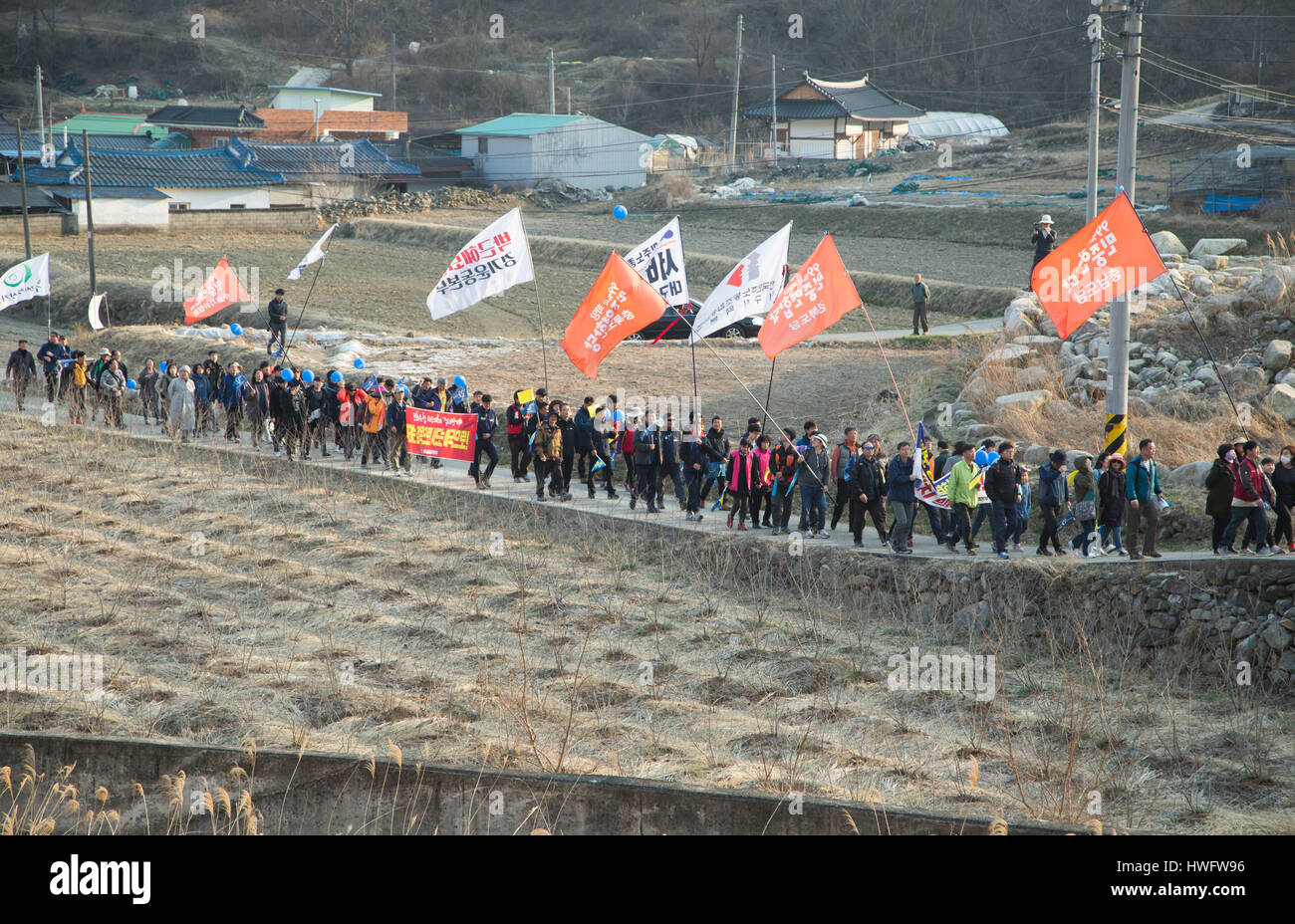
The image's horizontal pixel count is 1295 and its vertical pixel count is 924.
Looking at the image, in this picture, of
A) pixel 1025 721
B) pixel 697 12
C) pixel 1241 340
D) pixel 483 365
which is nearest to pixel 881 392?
pixel 1241 340

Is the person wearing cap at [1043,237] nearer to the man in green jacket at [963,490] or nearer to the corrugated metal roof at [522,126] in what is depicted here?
the man in green jacket at [963,490]

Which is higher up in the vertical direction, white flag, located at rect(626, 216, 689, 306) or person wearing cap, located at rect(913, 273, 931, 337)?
white flag, located at rect(626, 216, 689, 306)

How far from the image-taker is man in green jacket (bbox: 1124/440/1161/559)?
12828 millimetres

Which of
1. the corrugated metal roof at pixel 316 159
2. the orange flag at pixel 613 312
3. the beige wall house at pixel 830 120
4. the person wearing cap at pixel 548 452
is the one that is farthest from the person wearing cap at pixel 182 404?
the beige wall house at pixel 830 120

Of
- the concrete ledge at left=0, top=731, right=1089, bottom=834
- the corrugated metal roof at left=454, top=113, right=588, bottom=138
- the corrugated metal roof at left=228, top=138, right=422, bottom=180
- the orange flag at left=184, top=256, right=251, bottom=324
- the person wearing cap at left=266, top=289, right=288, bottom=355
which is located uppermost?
the corrugated metal roof at left=454, top=113, right=588, bottom=138

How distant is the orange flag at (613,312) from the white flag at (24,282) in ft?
41.9

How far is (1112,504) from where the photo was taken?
1293 centimetres

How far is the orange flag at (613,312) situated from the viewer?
50.1ft

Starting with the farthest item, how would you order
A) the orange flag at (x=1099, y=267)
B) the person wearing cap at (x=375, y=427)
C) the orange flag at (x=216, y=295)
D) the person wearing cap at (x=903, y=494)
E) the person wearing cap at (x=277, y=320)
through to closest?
the person wearing cap at (x=277, y=320)
the orange flag at (x=216, y=295)
the person wearing cap at (x=375, y=427)
the person wearing cap at (x=903, y=494)
the orange flag at (x=1099, y=267)

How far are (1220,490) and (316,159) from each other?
50.9 meters

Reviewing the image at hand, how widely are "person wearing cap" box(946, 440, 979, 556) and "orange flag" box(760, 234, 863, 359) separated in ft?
7.44

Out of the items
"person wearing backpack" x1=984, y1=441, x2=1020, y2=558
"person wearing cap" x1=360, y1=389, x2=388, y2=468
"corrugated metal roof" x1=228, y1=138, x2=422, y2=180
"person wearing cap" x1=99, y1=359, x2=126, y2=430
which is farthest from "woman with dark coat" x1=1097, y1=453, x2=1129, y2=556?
"corrugated metal roof" x1=228, y1=138, x2=422, y2=180

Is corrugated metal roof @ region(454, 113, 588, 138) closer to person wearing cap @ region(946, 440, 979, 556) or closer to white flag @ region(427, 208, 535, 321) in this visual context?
white flag @ region(427, 208, 535, 321)
